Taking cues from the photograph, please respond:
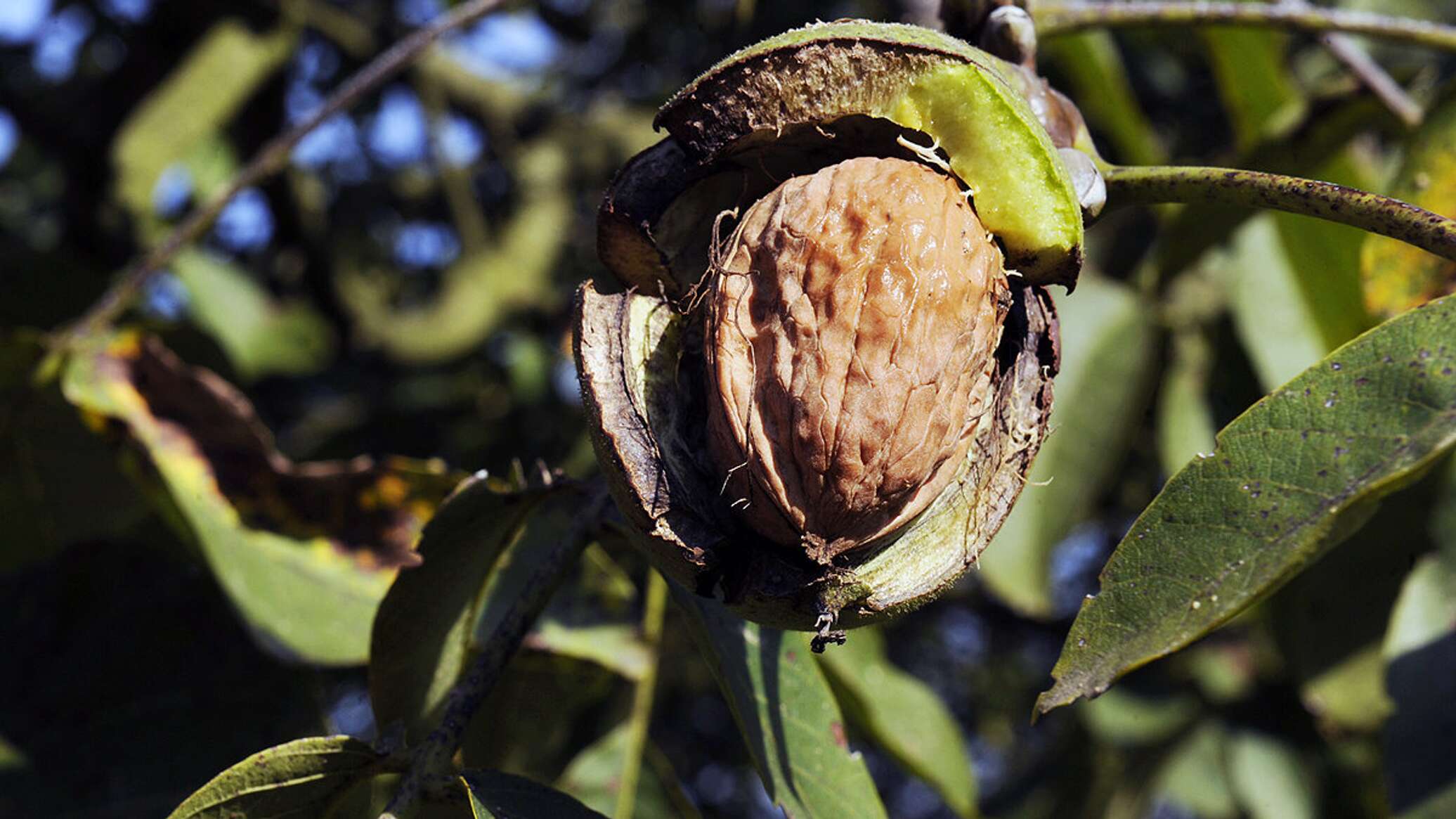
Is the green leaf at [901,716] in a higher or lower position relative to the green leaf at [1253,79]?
lower

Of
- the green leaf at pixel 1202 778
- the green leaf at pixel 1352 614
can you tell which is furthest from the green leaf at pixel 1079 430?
the green leaf at pixel 1202 778

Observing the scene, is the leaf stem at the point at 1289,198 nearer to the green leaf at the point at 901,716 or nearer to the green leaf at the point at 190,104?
the green leaf at the point at 901,716

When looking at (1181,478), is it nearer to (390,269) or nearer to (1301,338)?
(1301,338)

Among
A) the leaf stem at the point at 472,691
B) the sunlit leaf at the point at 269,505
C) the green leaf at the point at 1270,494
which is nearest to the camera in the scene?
the green leaf at the point at 1270,494

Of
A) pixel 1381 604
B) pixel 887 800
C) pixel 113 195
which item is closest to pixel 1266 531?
pixel 1381 604

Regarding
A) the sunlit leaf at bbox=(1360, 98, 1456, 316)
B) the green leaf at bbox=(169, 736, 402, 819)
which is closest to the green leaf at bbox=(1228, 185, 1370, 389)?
the sunlit leaf at bbox=(1360, 98, 1456, 316)

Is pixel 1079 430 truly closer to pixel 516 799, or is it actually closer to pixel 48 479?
pixel 516 799

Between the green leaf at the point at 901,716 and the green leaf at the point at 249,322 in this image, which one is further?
the green leaf at the point at 249,322
